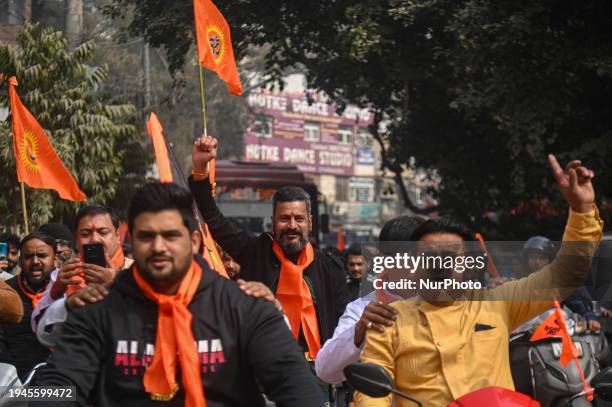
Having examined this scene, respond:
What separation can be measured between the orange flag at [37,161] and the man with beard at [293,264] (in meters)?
3.98

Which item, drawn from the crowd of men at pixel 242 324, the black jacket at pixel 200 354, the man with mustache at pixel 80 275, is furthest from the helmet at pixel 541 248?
the man with mustache at pixel 80 275

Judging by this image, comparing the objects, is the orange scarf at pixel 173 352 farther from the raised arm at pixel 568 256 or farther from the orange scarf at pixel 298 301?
the orange scarf at pixel 298 301

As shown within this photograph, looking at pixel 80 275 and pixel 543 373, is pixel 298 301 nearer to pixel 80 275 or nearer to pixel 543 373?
pixel 543 373

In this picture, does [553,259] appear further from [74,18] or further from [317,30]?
[74,18]

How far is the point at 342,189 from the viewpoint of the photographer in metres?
89.9

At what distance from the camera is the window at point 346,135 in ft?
290

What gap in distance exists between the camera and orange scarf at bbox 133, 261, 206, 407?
3.78 metres

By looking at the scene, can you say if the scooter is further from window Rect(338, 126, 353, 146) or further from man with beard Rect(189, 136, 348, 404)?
window Rect(338, 126, 353, 146)

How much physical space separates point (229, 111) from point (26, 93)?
99.7ft

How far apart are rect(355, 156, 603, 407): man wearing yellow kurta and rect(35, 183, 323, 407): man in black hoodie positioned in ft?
2.21

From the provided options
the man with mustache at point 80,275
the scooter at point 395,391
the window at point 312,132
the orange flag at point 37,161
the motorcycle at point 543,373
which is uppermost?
the window at point 312,132

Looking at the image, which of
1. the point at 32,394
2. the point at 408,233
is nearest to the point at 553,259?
the point at 408,233

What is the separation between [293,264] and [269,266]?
0.16m

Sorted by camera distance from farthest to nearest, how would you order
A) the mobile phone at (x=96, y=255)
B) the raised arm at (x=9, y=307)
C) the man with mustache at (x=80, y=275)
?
the raised arm at (x=9, y=307)
the mobile phone at (x=96, y=255)
the man with mustache at (x=80, y=275)
